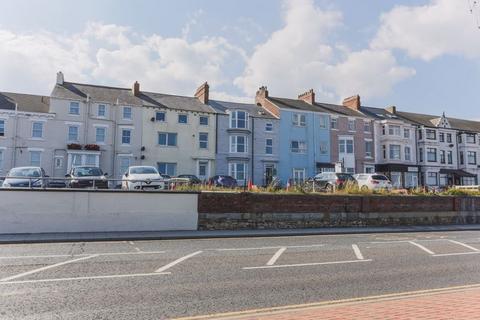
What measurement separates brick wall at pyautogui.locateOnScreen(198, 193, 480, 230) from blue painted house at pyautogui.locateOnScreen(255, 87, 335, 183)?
2233 cm

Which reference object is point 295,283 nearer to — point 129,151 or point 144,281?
point 144,281

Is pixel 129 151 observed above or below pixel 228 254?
above

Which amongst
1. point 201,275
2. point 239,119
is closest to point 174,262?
point 201,275

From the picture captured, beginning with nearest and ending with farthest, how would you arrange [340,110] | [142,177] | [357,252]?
[357,252] < [142,177] < [340,110]

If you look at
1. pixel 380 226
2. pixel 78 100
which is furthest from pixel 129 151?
pixel 380 226

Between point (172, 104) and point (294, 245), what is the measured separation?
32.8 m

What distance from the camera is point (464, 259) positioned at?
1159 cm

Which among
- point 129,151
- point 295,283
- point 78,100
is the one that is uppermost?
point 78,100

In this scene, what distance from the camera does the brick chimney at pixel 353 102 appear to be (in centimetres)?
5444

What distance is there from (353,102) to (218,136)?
21.6 metres

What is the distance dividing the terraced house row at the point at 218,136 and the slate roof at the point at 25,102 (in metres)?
0.10

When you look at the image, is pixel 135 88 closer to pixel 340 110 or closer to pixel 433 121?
pixel 340 110

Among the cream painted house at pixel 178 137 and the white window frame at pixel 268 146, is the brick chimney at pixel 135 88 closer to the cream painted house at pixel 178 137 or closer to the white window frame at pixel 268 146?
the cream painted house at pixel 178 137

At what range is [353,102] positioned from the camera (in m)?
55.0
